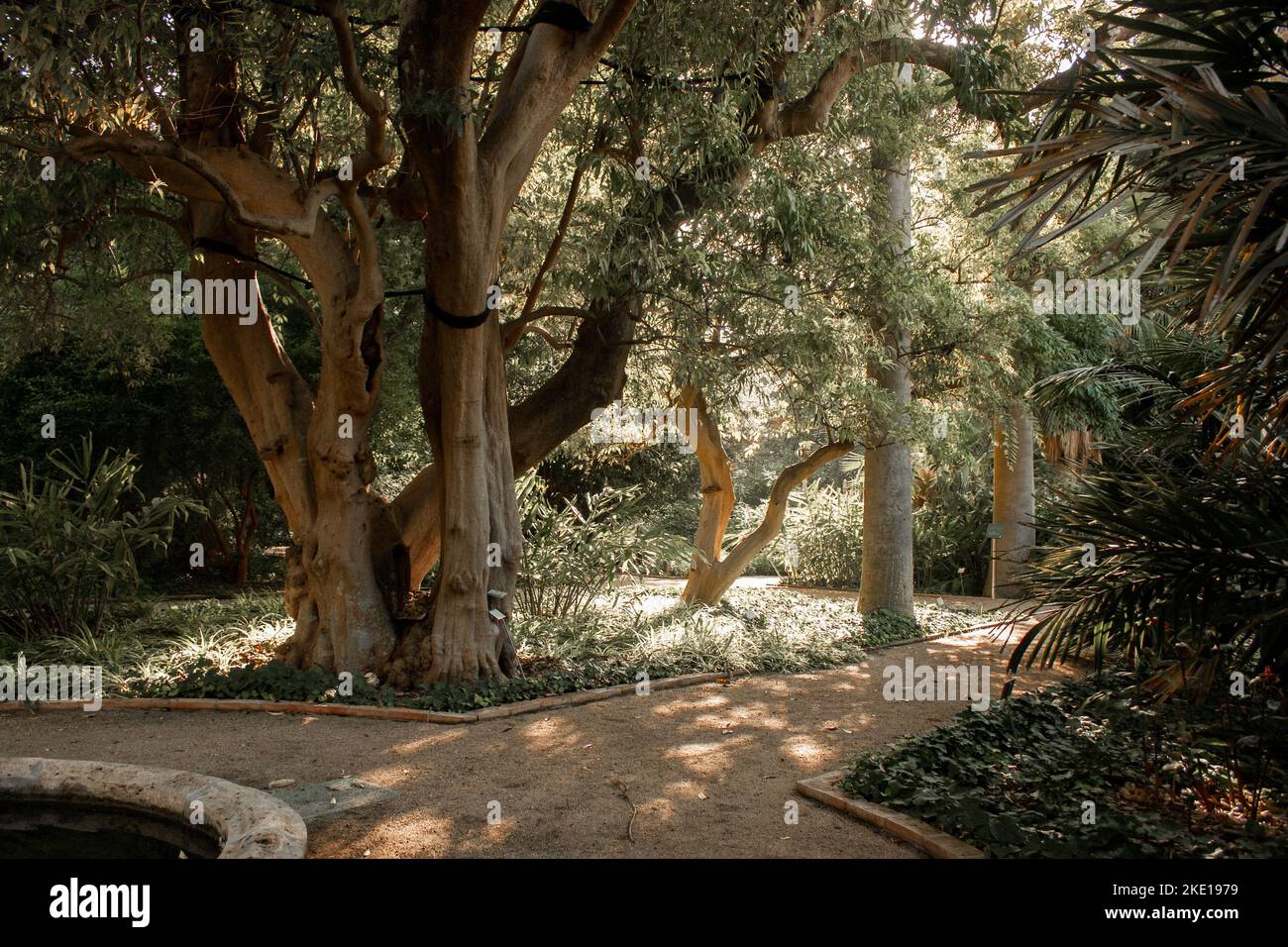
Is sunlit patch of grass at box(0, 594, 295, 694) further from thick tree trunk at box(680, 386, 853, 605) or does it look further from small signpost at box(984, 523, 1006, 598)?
small signpost at box(984, 523, 1006, 598)

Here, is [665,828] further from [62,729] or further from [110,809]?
[62,729]

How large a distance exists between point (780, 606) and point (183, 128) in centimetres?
961

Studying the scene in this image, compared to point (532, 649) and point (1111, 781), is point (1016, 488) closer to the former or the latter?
point (532, 649)

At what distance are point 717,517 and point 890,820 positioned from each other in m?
8.39

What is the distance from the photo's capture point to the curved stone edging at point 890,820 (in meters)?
4.09

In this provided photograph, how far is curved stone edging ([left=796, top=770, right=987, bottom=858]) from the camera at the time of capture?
409cm

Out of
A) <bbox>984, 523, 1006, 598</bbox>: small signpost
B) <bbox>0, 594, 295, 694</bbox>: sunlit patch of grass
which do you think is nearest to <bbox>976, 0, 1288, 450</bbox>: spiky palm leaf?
<bbox>0, 594, 295, 694</bbox>: sunlit patch of grass

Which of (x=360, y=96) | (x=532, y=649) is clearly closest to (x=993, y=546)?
(x=532, y=649)

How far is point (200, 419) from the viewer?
14297 mm

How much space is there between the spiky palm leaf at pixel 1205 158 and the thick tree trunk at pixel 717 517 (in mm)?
7480

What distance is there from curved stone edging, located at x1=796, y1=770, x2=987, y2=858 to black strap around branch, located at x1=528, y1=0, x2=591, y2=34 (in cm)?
534

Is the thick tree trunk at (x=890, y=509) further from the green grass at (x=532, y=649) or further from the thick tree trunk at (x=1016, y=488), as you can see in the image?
the thick tree trunk at (x=1016, y=488)

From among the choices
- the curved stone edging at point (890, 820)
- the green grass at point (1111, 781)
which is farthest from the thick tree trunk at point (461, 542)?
the green grass at point (1111, 781)
